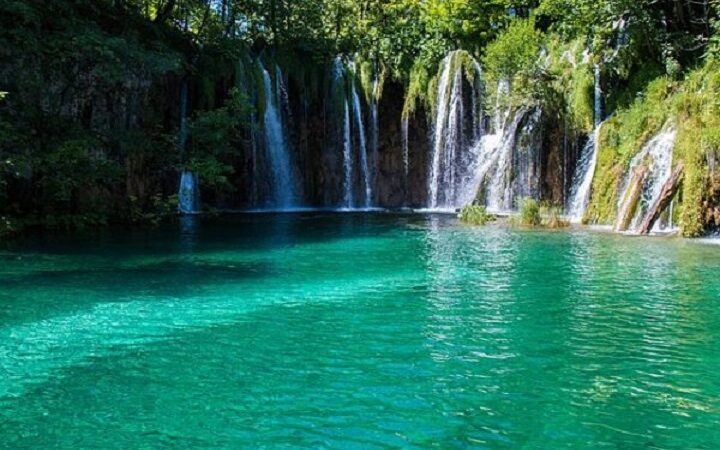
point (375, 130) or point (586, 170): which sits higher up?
point (375, 130)

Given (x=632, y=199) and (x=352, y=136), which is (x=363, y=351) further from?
(x=352, y=136)

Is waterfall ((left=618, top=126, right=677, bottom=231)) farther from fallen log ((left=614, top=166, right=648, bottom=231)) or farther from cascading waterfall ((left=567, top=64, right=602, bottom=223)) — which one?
cascading waterfall ((left=567, top=64, right=602, bottom=223))

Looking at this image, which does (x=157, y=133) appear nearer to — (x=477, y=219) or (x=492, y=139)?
(x=477, y=219)

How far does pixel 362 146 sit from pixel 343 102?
7.20ft

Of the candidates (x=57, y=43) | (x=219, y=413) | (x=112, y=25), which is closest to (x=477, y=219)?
(x=57, y=43)

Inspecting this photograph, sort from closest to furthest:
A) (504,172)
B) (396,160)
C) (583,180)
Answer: (583,180) → (504,172) → (396,160)

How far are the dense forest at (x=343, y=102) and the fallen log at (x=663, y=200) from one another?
0.06 m

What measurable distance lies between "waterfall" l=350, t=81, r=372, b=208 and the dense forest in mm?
71

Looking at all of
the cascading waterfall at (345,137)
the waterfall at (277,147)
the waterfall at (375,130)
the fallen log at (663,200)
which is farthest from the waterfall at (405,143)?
the fallen log at (663,200)

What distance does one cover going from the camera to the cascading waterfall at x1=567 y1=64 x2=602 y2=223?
76.6 feet

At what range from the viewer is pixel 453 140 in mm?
30922

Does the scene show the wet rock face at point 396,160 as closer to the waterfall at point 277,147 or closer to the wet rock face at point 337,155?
the wet rock face at point 337,155

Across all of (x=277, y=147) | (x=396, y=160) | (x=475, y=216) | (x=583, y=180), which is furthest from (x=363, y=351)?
(x=396, y=160)

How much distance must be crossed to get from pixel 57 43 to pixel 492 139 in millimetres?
17280
